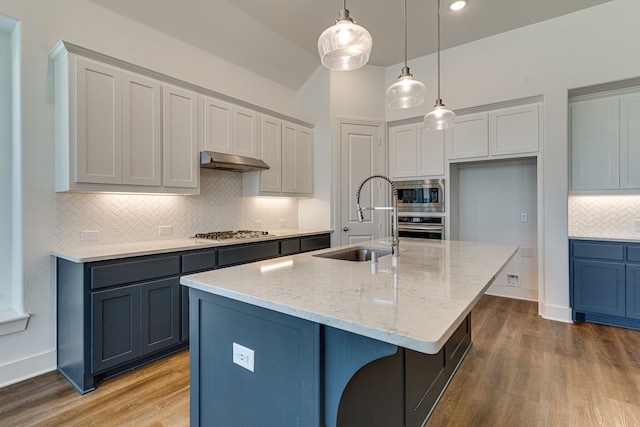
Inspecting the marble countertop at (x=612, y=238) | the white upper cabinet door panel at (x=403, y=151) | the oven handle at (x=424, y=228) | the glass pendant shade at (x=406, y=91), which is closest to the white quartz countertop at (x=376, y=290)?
the glass pendant shade at (x=406, y=91)

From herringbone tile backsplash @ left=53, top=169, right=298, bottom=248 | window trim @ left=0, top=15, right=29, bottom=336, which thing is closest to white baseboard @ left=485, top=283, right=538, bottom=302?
herringbone tile backsplash @ left=53, top=169, right=298, bottom=248

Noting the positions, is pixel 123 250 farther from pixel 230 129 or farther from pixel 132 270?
pixel 230 129

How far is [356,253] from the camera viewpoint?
A: 2514 millimetres

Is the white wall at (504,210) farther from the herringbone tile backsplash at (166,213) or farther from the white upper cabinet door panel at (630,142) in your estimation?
the herringbone tile backsplash at (166,213)

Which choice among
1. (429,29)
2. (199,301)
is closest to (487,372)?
(199,301)

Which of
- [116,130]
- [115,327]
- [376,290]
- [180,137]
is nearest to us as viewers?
[376,290]

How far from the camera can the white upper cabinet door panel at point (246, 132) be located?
3.47 m

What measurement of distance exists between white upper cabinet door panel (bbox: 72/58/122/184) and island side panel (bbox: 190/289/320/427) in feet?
5.09

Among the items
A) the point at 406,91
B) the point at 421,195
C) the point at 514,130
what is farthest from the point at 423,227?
the point at 406,91

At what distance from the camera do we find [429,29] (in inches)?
148

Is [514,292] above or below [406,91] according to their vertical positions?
below

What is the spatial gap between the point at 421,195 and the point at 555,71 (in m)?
2.03

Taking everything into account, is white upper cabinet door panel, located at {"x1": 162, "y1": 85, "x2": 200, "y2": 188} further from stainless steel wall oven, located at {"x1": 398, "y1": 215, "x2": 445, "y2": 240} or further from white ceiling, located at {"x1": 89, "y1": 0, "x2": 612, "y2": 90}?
stainless steel wall oven, located at {"x1": 398, "y1": 215, "x2": 445, "y2": 240}

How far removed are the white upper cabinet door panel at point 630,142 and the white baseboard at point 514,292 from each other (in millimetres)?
1644
